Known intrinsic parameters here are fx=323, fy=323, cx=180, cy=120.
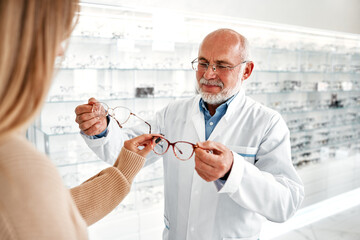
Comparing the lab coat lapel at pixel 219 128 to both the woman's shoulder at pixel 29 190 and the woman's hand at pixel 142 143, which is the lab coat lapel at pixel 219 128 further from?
the woman's shoulder at pixel 29 190

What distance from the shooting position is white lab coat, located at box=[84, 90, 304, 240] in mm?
1562

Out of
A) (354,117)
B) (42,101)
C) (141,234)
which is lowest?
(141,234)

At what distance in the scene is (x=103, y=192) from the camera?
4.08 ft

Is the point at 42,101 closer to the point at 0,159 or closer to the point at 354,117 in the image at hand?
the point at 0,159

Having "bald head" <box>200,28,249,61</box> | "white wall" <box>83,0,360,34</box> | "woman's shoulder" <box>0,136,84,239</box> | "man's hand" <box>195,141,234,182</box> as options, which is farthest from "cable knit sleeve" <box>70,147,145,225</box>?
"white wall" <box>83,0,360,34</box>

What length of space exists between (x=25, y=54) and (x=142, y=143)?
0.92 metres

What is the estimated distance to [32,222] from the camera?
64cm

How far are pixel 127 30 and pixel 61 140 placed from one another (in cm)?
123

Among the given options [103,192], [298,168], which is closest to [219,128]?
[103,192]

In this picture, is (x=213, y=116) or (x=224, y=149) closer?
(x=224, y=149)

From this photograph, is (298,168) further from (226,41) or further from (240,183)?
(240,183)

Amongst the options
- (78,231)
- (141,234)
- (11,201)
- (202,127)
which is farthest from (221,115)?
(141,234)

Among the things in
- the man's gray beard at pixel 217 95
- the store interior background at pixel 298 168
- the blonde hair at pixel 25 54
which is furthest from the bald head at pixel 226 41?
the store interior background at pixel 298 168

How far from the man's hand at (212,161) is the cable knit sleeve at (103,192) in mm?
273
